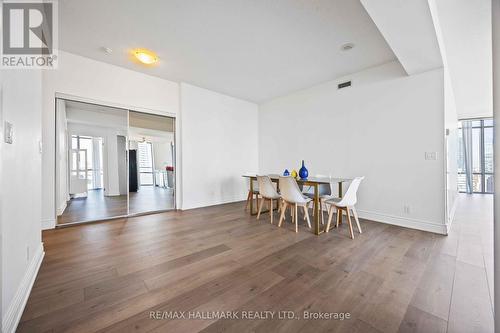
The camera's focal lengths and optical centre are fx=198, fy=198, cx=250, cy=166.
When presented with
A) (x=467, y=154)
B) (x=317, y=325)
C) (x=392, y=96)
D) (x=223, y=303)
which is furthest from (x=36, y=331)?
(x=467, y=154)

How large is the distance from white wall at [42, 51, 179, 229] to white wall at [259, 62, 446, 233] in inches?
127

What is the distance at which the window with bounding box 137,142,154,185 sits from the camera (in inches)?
197

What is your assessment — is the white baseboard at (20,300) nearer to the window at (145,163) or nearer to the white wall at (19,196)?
the white wall at (19,196)

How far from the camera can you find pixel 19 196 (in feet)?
4.75

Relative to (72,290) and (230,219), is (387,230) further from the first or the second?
(72,290)

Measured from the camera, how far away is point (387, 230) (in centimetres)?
306

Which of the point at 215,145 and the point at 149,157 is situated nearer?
the point at 215,145

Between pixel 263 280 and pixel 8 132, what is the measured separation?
2.08m

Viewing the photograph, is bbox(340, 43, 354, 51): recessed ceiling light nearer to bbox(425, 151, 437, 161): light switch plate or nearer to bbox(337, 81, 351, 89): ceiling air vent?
bbox(337, 81, 351, 89): ceiling air vent

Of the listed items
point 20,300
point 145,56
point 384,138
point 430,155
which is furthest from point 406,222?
point 145,56

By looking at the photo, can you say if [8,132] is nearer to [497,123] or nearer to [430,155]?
[497,123]

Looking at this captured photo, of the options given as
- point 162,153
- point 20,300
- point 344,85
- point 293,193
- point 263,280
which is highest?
point 344,85

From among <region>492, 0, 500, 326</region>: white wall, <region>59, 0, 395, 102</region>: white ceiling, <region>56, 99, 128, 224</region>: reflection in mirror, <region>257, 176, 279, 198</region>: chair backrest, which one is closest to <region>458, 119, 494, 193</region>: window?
<region>59, 0, 395, 102</region>: white ceiling

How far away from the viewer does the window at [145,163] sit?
5.01 m
